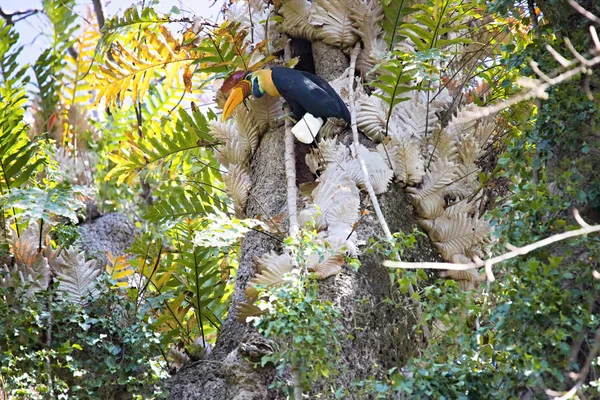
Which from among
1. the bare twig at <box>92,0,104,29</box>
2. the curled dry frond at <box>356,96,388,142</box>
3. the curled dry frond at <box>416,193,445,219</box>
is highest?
the bare twig at <box>92,0,104,29</box>

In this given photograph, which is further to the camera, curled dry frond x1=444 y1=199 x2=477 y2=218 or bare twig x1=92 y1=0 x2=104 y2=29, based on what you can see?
bare twig x1=92 y1=0 x2=104 y2=29

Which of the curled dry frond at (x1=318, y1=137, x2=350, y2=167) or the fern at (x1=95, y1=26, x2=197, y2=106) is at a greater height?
the fern at (x1=95, y1=26, x2=197, y2=106)

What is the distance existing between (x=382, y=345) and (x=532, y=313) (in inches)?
26.9

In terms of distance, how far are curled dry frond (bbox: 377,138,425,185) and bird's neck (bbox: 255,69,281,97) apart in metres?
0.41

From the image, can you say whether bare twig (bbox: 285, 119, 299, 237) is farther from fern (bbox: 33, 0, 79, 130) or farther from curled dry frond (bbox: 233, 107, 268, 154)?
fern (bbox: 33, 0, 79, 130)

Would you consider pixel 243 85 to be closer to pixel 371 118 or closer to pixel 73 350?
pixel 371 118

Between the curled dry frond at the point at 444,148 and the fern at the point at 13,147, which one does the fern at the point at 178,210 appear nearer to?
the fern at the point at 13,147

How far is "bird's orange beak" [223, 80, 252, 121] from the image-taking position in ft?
9.71

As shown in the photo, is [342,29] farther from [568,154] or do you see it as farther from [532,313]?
[532,313]

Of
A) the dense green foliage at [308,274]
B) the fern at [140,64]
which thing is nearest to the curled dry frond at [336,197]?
the dense green foliage at [308,274]

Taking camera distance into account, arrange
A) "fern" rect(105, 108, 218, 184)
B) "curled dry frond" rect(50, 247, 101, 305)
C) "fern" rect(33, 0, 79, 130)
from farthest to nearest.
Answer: "fern" rect(33, 0, 79, 130) → "fern" rect(105, 108, 218, 184) → "curled dry frond" rect(50, 247, 101, 305)

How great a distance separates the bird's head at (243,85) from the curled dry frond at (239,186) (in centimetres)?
19

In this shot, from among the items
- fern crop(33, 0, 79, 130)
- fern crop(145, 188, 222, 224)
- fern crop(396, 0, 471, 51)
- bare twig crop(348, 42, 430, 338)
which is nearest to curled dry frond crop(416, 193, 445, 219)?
bare twig crop(348, 42, 430, 338)

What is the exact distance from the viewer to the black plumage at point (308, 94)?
9.21ft
